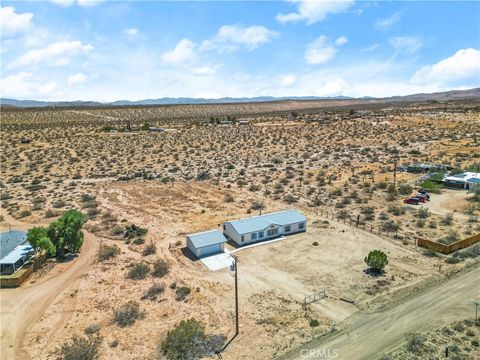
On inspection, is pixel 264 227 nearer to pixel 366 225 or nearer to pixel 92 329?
pixel 366 225

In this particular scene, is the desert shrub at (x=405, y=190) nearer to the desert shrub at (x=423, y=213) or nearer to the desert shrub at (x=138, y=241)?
the desert shrub at (x=423, y=213)

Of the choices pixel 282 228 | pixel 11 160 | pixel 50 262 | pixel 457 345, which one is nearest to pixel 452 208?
pixel 282 228

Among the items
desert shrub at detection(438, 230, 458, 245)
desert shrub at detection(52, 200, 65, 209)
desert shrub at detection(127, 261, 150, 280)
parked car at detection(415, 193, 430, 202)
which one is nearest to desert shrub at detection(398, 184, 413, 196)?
parked car at detection(415, 193, 430, 202)

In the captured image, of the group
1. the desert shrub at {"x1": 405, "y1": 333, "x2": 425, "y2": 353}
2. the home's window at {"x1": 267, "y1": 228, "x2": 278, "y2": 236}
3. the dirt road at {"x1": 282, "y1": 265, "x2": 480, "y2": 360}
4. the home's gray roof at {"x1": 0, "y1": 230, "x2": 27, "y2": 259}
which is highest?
the home's gray roof at {"x1": 0, "y1": 230, "x2": 27, "y2": 259}

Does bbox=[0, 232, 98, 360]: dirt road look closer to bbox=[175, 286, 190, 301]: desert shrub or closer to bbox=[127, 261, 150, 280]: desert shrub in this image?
bbox=[127, 261, 150, 280]: desert shrub

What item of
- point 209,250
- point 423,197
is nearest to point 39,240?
point 209,250

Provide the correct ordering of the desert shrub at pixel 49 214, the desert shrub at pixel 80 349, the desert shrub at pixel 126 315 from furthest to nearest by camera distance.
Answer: the desert shrub at pixel 49 214
the desert shrub at pixel 126 315
the desert shrub at pixel 80 349

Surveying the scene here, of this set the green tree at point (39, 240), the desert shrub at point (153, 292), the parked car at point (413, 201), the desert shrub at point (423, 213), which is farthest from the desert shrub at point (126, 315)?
the parked car at point (413, 201)
